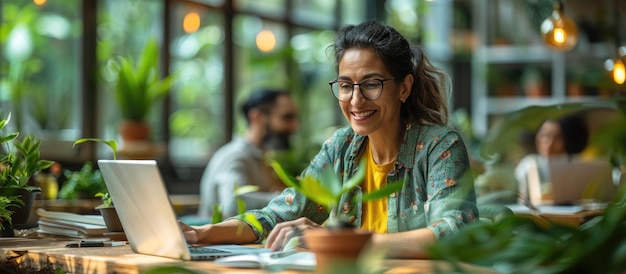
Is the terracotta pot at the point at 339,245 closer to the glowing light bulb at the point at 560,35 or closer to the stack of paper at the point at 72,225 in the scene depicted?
the stack of paper at the point at 72,225

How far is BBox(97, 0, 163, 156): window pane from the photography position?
6.47 metres

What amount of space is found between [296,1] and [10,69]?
338 cm

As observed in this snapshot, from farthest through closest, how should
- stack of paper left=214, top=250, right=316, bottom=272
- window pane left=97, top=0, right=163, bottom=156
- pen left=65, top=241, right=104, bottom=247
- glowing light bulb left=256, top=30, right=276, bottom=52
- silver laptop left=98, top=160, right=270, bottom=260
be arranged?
glowing light bulb left=256, top=30, right=276, bottom=52 → window pane left=97, top=0, right=163, bottom=156 → pen left=65, top=241, right=104, bottom=247 → silver laptop left=98, top=160, right=270, bottom=260 → stack of paper left=214, top=250, right=316, bottom=272

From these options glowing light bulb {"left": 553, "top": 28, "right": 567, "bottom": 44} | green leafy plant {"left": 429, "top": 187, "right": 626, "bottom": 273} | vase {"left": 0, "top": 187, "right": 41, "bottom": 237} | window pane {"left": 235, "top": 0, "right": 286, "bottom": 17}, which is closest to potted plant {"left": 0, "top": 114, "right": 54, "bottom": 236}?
vase {"left": 0, "top": 187, "right": 41, "bottom": 237}

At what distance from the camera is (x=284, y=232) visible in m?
2.12

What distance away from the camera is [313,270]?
1794 millimetres

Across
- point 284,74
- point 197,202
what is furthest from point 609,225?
point 284,74

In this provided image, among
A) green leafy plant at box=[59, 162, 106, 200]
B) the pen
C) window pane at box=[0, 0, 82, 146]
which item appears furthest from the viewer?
window pane at box=[0, 0, 82, 146]

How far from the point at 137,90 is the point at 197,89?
3.62ft

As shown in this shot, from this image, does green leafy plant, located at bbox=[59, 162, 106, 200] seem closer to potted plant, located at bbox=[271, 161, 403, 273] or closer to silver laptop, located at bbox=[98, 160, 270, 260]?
silver laptop, located at bbox=[98, 160, 270, 260]

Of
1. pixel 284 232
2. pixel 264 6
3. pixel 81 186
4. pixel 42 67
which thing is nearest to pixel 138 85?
pixel 42 67

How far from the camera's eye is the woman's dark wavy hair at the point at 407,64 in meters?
2.75

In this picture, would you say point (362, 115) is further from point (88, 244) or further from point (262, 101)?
point (262, 101)

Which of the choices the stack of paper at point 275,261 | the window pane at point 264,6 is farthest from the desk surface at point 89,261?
the window pane at point 264,6
